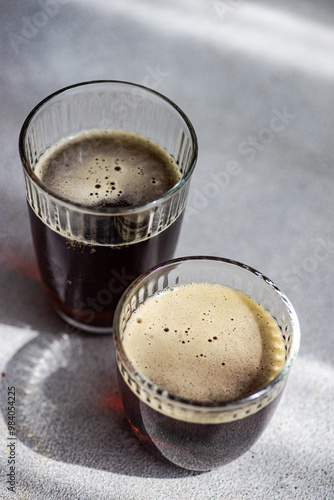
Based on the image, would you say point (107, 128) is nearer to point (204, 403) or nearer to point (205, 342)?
point (205, 342)

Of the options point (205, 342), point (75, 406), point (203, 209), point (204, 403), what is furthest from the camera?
point (203, 209)

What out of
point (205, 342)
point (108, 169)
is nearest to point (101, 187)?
point (108, 169)

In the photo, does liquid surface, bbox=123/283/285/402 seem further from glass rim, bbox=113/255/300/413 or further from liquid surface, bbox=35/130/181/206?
liquid surface, bbox=35/130/181/206

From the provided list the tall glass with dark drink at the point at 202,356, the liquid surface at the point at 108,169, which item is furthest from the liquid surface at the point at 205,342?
the liquid surface at the point at 108,169

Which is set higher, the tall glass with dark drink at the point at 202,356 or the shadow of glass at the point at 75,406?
the tall glass with dark drink at the point at 202,356

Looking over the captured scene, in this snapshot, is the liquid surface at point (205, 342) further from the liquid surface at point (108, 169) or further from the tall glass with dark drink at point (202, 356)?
the liquid surface at point (108, 169)

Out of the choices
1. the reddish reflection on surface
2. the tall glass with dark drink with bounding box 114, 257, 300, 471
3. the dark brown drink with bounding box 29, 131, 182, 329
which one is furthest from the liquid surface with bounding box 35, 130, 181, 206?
the reddish reflection on surface

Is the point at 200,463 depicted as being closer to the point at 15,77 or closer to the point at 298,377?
the point at 298,377
